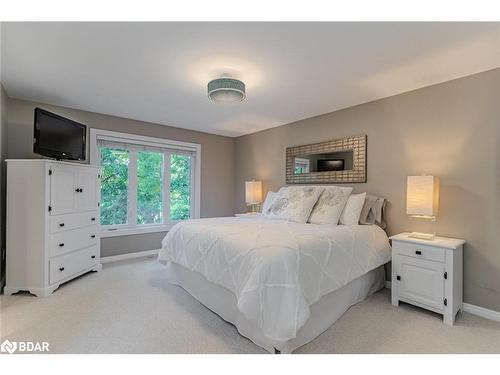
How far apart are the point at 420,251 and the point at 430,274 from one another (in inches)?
8.1

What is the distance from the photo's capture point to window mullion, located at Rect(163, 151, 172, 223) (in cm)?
431

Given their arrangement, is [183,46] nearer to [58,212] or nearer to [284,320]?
[284,320]

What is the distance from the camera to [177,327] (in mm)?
1961

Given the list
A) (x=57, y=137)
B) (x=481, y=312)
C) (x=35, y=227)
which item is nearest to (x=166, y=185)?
(x=57, y=137)

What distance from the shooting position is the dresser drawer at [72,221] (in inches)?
106

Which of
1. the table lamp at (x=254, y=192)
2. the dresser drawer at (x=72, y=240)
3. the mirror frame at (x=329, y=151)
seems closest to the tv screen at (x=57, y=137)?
the dresser drawer at (x=72, y=240)

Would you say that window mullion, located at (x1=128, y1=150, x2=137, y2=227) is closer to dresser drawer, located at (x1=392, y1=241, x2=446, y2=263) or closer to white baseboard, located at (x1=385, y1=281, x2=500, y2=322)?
dresser drawer, located at (x1=392, y1=241, x2=446, y2=263)

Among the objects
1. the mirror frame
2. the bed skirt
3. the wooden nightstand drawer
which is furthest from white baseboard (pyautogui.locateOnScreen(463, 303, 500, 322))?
the mirror frame

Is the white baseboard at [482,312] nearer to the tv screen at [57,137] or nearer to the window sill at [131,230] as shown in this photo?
the window sill at [131,230]

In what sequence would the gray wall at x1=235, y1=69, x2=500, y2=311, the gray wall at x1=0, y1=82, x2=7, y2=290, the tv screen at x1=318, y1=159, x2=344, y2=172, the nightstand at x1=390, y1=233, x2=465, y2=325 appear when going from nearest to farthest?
the nightstand at x1=390, y1=233, x2=465, y2=325 → the gray wall at x1=235, y1=69, x2=500, y2=311 → the gray wall at x1=0, y1=82, x2=7, y2=290 → the tv screen at x1=318, y1=159, x2=344, y2=172

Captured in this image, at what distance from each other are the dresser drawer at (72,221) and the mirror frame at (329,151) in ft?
9.66

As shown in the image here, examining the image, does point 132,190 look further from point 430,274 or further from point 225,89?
point 430,274

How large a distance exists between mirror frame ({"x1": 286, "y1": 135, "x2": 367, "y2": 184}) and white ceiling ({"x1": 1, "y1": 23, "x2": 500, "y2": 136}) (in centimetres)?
52
